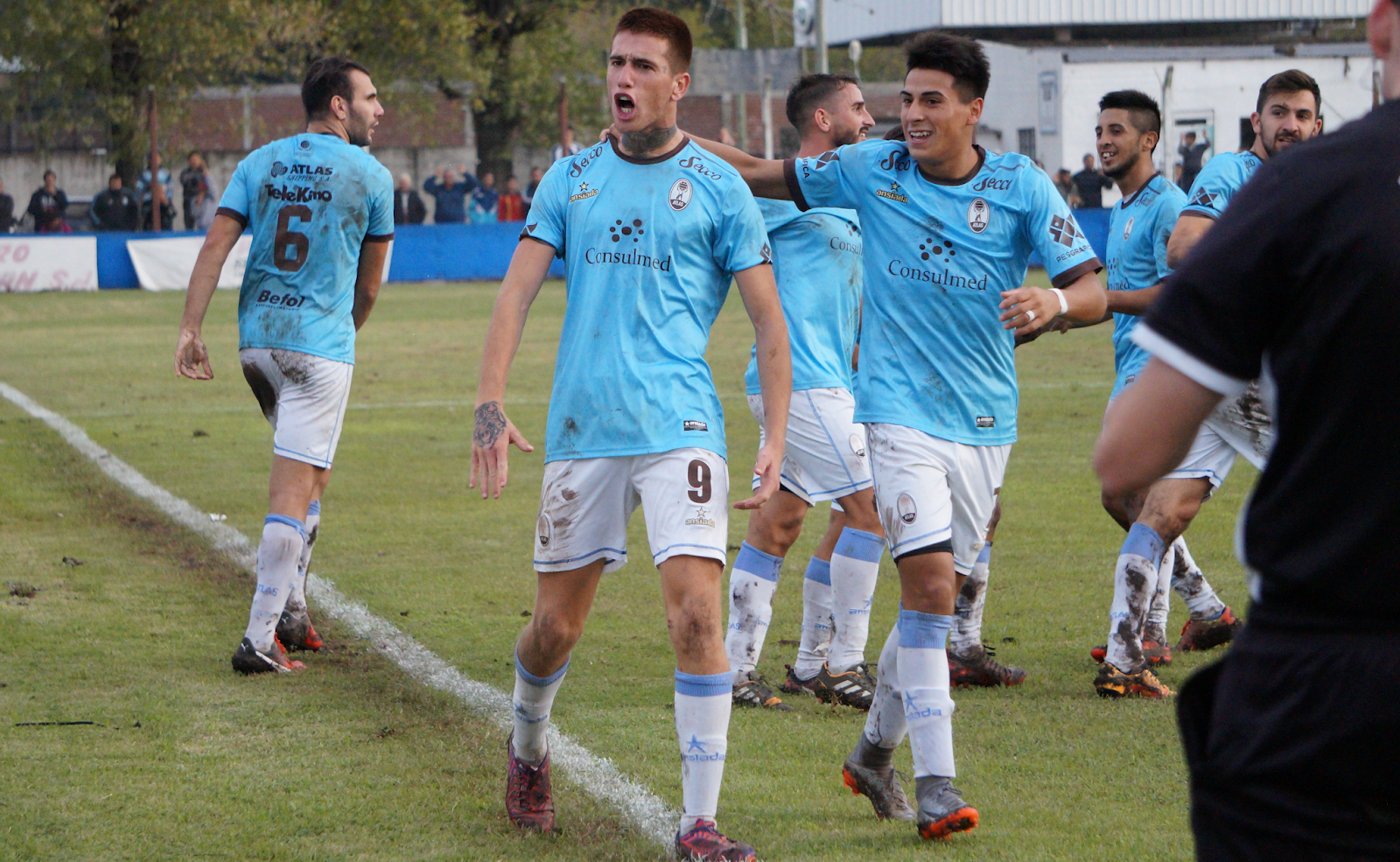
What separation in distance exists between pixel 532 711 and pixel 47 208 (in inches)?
1213

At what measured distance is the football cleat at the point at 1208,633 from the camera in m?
6.34

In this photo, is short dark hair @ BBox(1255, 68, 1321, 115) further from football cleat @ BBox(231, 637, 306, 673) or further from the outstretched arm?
football cleat @ BBox(231, 637, 306, 673)

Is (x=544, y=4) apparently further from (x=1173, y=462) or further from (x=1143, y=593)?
(x=1173, y=462)

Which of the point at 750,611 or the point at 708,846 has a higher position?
the point at 750,611

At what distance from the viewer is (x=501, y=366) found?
4043 mm

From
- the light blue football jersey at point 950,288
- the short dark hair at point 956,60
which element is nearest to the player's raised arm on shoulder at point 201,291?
the light blue football jersey at point 950,288

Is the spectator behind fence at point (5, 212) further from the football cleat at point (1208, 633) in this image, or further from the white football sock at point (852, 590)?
the football cleat at point (1208, 633)

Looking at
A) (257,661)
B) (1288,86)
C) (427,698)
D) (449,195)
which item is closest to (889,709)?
(427,698)

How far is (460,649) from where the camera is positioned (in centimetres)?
621

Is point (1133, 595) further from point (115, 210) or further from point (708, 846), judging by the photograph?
point (115, 210)

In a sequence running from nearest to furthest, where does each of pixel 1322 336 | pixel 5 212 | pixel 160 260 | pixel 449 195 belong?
1. pixel 1322 336
2. pixel 160 260
3. pixel 5 212
4. pixel 449 195

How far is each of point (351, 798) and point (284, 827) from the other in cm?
26

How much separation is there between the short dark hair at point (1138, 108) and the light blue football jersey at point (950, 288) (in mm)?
1906

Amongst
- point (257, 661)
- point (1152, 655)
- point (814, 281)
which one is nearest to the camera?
point (257, 661)
